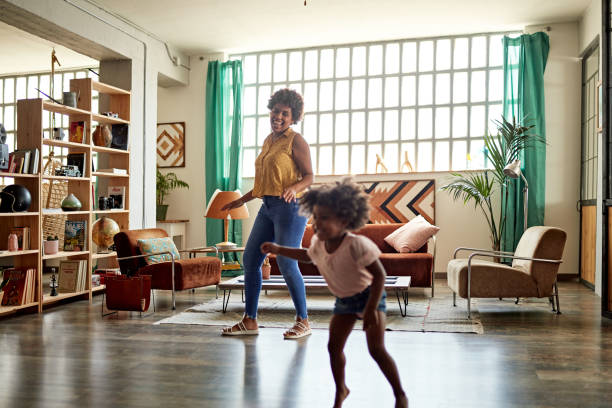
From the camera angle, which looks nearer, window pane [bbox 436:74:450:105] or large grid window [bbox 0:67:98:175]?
window pane [bbox 436:74:450:105]

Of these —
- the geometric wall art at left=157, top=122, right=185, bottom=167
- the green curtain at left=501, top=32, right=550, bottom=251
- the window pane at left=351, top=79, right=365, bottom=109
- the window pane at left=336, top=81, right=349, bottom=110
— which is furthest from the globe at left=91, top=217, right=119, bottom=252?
the green curtain at left=501, top=32, right=550, bottom=251

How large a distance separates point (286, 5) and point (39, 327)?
4115mm

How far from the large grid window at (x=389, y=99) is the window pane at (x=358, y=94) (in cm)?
1

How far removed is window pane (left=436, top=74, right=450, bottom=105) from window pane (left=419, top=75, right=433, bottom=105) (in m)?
0.09

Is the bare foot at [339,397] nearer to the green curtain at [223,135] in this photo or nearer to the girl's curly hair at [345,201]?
the girl's curly hair at [345,201]

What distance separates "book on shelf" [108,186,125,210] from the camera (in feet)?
20.1

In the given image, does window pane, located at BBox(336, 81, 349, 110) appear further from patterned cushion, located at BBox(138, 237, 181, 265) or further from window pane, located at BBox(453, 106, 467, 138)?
patterned cushion, located at BBox(138, 237, 181, 265)

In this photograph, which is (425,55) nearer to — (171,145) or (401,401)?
(171,145)

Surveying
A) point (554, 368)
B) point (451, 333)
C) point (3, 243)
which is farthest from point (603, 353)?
point (3, 243)

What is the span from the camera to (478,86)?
732 centimetres

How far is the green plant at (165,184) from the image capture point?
790cm

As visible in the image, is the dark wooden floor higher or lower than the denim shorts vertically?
lower

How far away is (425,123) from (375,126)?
2.19 ft

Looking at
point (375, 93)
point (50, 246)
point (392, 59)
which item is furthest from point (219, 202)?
point (392, 59)
